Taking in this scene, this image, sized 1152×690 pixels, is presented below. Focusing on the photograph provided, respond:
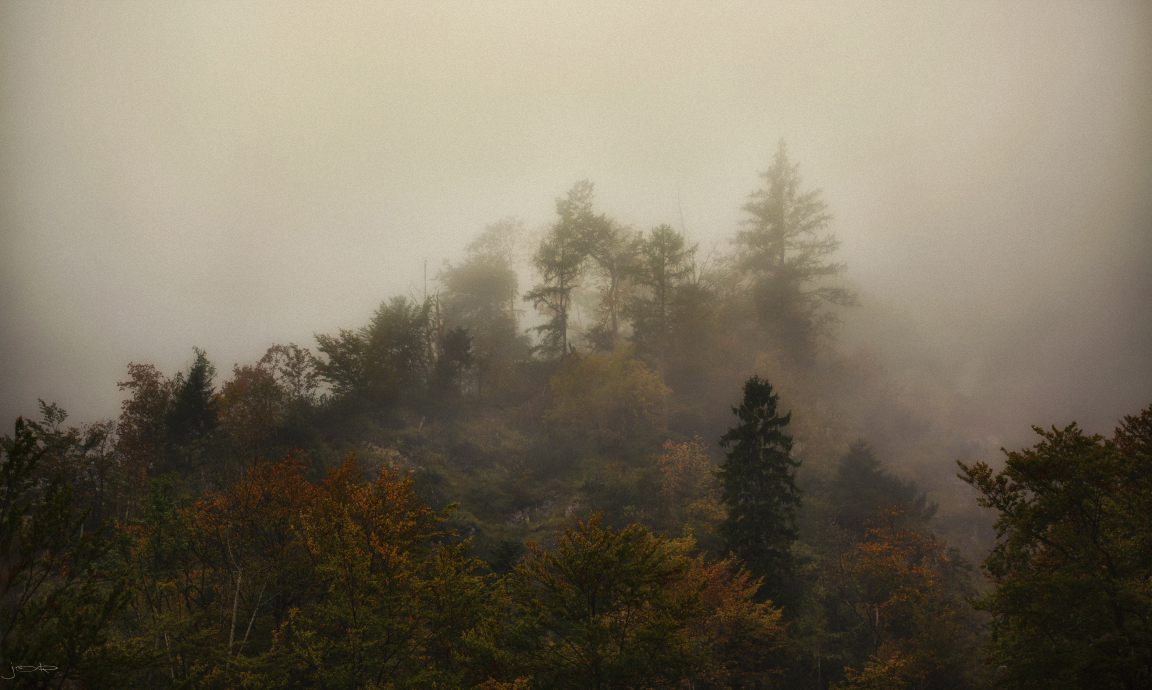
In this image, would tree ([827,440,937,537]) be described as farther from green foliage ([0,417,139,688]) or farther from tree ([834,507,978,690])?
green foliage ([0,417,139,688])

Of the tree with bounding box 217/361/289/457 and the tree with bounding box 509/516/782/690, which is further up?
the tree with bounding box 217/361/289/457

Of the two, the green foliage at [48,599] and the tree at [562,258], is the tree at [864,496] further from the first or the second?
the green foliage at [48,599]

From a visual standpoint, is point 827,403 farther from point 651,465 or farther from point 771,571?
point 771,571

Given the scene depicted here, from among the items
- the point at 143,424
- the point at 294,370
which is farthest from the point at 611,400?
the point at 143,424

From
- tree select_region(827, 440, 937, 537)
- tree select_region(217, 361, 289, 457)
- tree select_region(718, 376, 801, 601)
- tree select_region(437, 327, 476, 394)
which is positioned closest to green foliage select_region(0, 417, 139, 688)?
tree select_region(718, 376, 801, 601)

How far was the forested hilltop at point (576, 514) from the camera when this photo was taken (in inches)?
455

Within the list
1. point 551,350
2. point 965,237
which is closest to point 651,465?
point 551,350

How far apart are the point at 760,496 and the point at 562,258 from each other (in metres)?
25.8

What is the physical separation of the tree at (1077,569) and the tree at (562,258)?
3101 cm

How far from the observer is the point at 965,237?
7675 centimetres

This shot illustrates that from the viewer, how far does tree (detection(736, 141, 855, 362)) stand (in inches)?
1670

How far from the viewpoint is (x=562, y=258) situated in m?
39.7

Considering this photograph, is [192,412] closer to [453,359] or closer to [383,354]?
[383,354]

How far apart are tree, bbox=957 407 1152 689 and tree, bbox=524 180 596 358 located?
102ft
